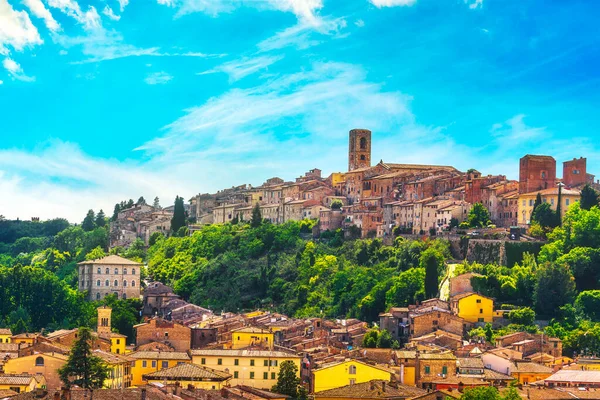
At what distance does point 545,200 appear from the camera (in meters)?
87.4

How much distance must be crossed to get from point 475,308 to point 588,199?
15.4 m

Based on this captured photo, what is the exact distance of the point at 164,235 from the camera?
4528 inches

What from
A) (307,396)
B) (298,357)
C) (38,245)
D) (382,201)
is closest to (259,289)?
(382,201)

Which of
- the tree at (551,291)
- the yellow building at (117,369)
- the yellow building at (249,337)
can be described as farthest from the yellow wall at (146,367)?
the tree at (551,291)

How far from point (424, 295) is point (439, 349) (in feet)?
44.9

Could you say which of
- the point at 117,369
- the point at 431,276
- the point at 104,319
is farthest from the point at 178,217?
the point at 117,369

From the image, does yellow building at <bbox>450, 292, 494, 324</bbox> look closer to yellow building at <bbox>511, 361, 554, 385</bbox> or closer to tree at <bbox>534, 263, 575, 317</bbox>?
tree at <bbox>534, 263, 575, 317</bbox>

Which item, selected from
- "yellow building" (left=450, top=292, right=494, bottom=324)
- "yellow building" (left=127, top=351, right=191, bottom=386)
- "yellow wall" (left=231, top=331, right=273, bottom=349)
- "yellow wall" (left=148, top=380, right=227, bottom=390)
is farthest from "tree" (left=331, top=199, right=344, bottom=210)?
"yellow wall" (left=148, top=380, right=227, bottom=390)

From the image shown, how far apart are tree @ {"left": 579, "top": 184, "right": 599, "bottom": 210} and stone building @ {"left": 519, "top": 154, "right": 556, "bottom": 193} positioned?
6212mm

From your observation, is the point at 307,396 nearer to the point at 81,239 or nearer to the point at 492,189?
the point at 492,189

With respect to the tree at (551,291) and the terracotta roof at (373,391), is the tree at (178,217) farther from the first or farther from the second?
the terracotta roof at (373,391)

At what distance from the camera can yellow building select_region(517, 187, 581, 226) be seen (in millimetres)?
86250

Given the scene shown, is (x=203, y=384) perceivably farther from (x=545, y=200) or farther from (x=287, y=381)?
(x=545, y=200)

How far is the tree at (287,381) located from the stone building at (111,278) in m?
35.7
